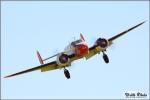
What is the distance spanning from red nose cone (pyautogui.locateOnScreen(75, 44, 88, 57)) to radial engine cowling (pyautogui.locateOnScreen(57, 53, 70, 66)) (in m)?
1.39

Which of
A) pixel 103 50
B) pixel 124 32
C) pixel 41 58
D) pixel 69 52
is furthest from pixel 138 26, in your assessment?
pixel 41 58

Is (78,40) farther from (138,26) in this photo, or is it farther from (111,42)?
(138,26)

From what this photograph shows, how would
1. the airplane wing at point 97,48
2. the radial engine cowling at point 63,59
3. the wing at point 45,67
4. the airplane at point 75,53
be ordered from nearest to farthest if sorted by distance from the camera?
the airplane at point 75,53 → the radial engine cowling at point 63,59 → the airplane wing at point 97,48 → the wing at point 45,67

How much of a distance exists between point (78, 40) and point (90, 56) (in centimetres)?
381

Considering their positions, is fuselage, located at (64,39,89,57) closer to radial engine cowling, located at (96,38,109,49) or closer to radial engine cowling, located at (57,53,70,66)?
radial engine cowling, located at (57,53,70,66)

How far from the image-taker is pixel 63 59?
5831 cm

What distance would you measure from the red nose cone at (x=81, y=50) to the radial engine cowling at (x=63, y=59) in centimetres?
139

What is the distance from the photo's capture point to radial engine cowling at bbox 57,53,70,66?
5828cm

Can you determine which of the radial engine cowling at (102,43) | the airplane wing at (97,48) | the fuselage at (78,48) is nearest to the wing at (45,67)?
the fuselage at (78,48)

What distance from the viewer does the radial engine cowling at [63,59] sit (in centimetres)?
5828

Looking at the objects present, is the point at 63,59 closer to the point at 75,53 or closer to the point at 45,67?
the point at 75,53

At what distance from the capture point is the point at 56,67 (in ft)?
205

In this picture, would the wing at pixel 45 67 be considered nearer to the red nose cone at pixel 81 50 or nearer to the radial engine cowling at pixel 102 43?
the red nose cone at pixel 81 50

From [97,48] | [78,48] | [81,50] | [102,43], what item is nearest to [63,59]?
[78,48]
